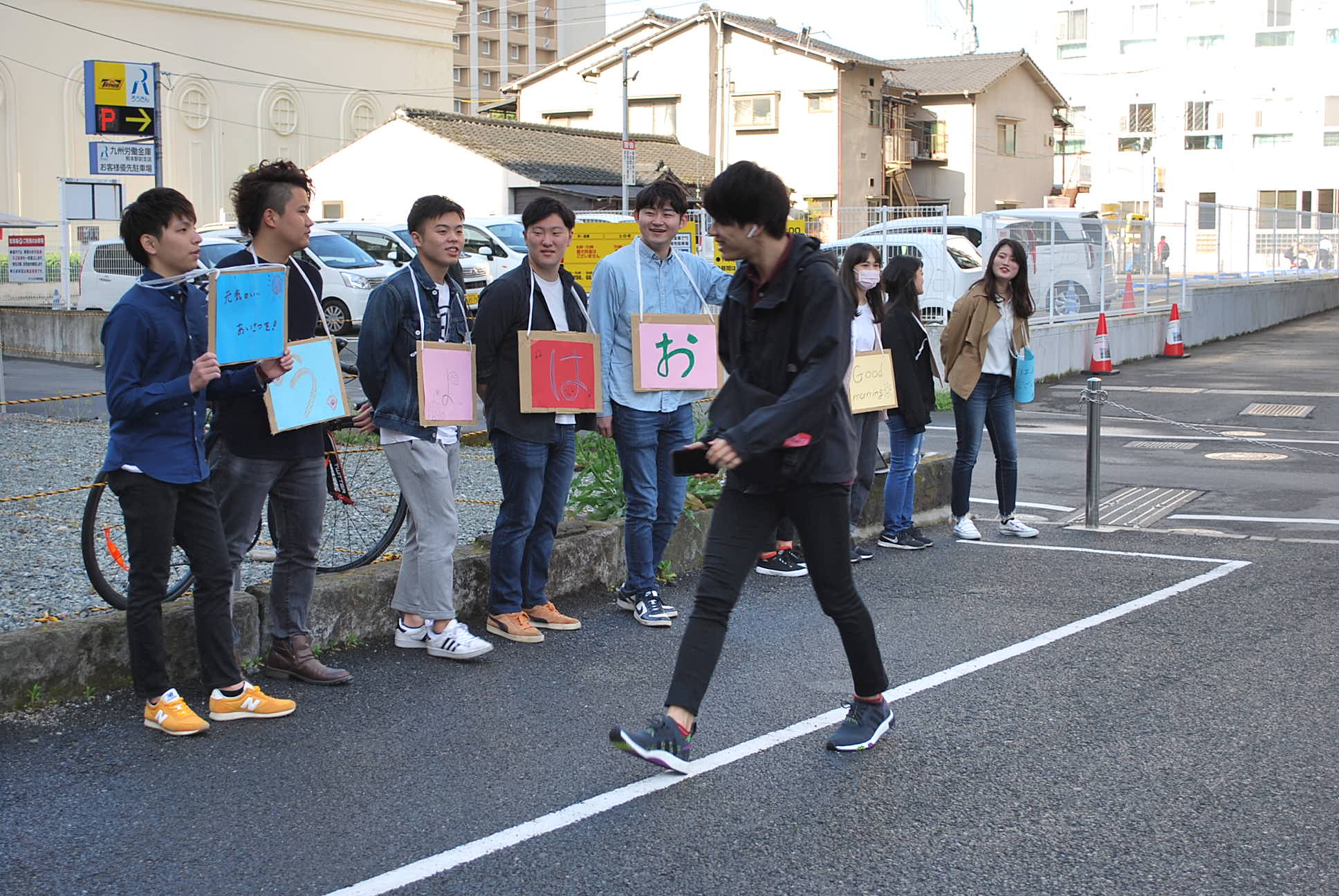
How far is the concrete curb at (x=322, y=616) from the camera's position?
4.84 metres

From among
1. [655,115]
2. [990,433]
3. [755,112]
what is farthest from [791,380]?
[655,115]

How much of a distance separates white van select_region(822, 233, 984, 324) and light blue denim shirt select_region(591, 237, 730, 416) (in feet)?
42.5

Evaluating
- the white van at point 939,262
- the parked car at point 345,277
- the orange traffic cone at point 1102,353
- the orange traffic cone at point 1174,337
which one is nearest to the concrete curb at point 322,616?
the white van at point 939,262

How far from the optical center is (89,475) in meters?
9.80

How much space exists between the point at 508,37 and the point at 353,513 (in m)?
92.6

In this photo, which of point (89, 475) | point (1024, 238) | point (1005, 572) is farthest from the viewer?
point (1024, 238)

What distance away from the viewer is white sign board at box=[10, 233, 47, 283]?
22.4m

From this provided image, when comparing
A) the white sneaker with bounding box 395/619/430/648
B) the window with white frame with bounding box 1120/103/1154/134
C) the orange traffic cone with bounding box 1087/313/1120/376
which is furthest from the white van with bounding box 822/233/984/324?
the window with white frame with bounding box 1120/103/1154/134

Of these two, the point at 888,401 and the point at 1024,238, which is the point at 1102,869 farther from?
the point at 1024,238

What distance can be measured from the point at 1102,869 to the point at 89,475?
26.9ft

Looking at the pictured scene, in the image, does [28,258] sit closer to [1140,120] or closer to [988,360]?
[988,360]

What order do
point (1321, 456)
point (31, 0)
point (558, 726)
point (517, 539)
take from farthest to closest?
point (31, 0) < point (1321, 456) < point (517, 539) < point (558, 726)

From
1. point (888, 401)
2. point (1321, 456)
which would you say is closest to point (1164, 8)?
point (1321, 456)

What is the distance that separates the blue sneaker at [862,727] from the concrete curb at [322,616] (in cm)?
221
